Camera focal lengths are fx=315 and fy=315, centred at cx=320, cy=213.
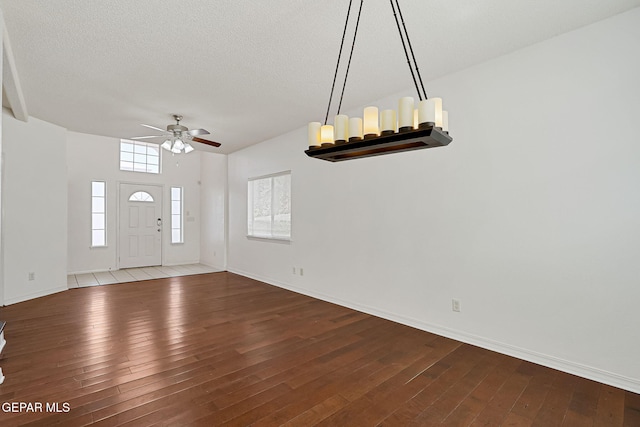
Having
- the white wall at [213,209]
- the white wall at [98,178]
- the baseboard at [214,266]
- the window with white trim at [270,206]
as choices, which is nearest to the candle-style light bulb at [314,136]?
the window with white trim at [270,206]

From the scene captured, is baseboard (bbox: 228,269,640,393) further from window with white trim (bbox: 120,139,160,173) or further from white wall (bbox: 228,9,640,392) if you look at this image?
window with white trim (bbox: 120,139,160,173)

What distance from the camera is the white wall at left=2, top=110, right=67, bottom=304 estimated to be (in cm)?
446

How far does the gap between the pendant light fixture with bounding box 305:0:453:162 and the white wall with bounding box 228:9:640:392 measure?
1.42 metres

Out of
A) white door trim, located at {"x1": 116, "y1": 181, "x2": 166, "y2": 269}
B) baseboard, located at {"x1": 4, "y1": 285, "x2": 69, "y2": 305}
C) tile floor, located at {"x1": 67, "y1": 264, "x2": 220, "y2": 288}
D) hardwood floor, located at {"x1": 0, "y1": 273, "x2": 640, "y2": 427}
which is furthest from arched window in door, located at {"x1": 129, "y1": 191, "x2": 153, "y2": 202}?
hardwood floor, located at {"x1": 0, "y1": 273, "x2": 640, "y2": 427}

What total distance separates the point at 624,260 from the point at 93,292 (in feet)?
22.4

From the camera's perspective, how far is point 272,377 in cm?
248

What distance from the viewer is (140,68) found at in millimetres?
3197

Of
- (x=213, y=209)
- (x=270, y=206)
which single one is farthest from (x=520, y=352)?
(x=213, y=209)

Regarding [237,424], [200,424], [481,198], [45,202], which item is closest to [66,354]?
[200,424]

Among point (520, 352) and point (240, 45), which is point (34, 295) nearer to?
point (240, 45)

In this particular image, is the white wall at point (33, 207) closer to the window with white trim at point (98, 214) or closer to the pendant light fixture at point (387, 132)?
the window with white trim at point (98, 214)

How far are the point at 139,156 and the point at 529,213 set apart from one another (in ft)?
26.7

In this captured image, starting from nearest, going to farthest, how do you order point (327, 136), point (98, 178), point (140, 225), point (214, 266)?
point (327, 136) → point (98, 178) → point (140, 225) → point (214, 266)

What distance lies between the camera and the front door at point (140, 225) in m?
7.48
